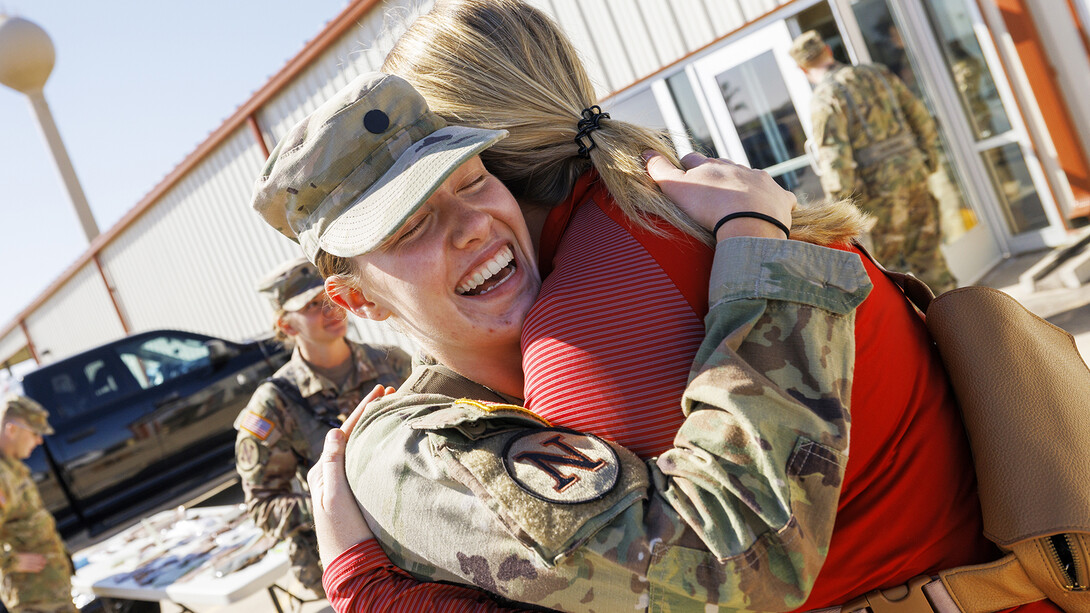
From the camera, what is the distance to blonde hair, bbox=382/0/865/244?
1.37m

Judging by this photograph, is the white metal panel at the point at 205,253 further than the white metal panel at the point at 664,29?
Yes

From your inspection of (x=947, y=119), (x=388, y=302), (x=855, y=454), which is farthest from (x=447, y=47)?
(x=947, y=119)

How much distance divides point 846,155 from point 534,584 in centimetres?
531

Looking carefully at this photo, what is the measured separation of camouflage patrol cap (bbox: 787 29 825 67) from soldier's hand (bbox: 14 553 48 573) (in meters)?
6.03

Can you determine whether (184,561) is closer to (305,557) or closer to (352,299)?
(305,557)

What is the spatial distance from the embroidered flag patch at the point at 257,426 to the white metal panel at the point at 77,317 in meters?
15.0

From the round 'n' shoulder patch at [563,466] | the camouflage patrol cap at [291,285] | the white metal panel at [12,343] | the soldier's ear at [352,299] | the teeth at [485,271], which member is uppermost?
the white metal panel at [12,343]

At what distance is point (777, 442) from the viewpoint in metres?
0.93

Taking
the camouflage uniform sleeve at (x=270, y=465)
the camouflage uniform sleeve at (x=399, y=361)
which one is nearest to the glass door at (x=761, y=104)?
the camouflage uniform sleeve at (x=399, y=361)

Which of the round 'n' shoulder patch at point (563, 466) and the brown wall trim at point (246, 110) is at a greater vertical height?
the brown wall trim at point (246, 110)

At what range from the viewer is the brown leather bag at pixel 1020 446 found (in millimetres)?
1032

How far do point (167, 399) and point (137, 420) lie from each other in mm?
352

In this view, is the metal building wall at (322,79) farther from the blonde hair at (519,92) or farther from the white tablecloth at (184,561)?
the blonde hair at (519,92)

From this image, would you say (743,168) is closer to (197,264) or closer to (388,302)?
(388,302)
